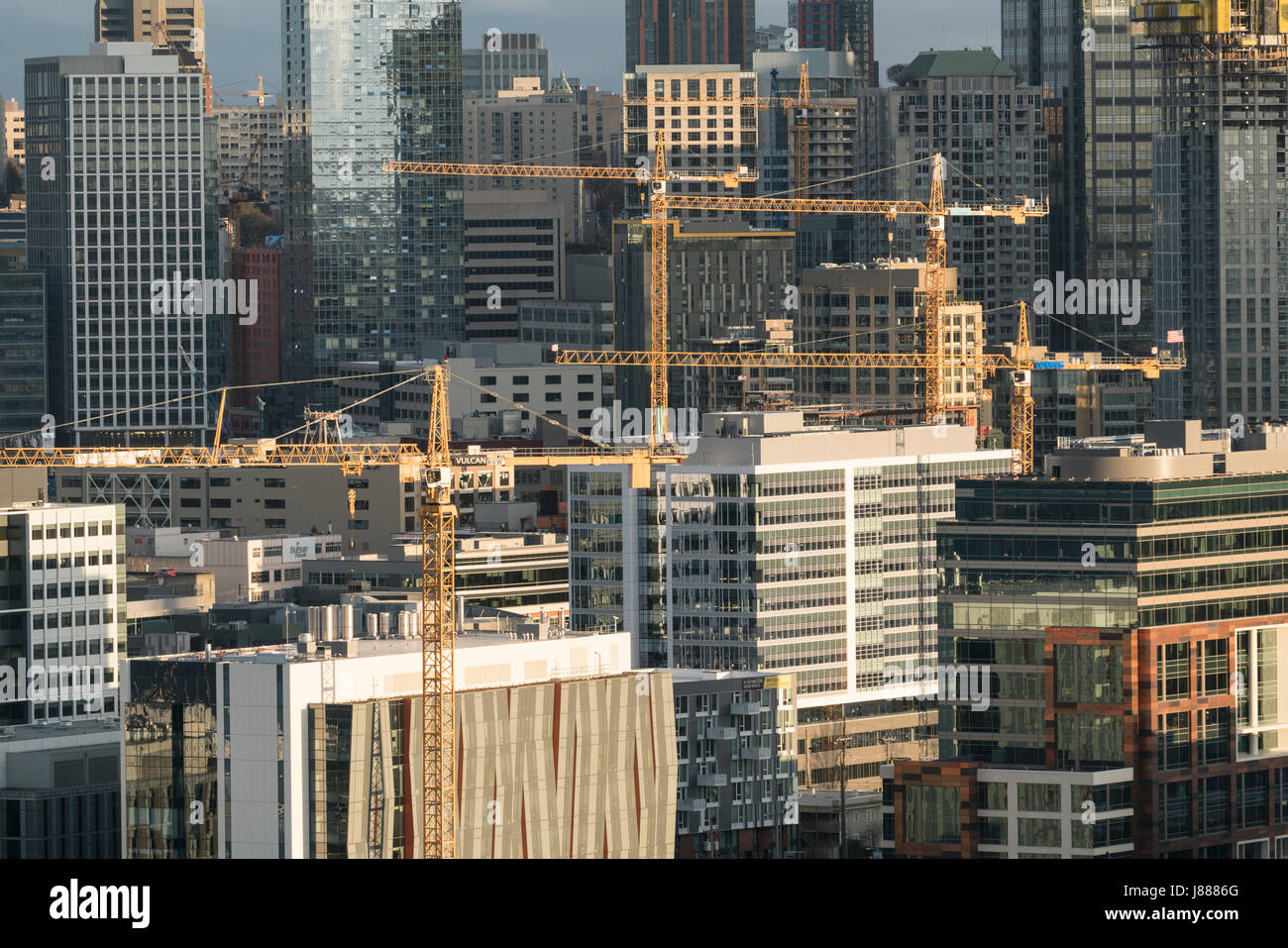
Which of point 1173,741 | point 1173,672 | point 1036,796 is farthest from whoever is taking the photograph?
point 1173,672

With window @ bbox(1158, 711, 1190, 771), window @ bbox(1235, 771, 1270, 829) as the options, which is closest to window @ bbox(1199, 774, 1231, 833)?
window @ bbox(1235, 771, 1270, 829)

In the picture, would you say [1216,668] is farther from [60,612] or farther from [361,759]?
[60,612]

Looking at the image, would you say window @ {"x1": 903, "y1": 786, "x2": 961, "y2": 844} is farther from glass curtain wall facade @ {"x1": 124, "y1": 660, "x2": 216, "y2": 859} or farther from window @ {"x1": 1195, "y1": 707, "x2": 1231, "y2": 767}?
glass curtain wall facade @ {"x1": 124, "y1": 660, "x2": 216, "y2": 859}

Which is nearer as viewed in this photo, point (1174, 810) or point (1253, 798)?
point (1174, 810)

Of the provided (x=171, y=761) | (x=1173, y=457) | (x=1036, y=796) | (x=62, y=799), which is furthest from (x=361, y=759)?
(x=1173, y=457)

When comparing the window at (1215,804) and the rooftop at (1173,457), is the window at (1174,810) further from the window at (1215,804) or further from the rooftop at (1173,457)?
the rooftop at (1173,457)

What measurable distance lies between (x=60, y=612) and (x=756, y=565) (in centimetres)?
3615

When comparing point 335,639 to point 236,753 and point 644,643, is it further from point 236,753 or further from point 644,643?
point 644,643

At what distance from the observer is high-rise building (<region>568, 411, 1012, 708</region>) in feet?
503

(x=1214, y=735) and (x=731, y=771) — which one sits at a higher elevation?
(x=1214, y=735)

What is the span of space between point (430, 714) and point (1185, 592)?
109 ft

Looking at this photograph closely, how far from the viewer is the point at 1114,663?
10381cm
